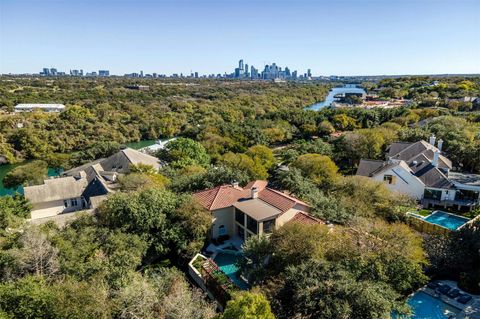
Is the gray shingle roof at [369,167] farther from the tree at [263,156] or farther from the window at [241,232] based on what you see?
the window at [241,232]

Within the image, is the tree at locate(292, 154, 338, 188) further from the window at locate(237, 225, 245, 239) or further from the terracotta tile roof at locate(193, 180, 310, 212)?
the window at locate(237, 225, 245, 239)

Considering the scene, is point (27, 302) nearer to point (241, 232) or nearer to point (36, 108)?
point (241, 232)

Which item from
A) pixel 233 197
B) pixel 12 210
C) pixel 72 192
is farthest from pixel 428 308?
pixel 72 192

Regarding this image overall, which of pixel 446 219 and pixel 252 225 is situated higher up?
pixel 252 225

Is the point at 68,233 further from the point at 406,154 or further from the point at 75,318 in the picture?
the point at 406,154

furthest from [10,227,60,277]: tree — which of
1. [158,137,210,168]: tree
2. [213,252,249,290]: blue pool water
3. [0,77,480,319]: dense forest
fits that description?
[158,137,210,168]: tree

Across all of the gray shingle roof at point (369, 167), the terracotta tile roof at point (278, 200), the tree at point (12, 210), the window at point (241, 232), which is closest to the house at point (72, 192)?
the tree at point (12, 210)
